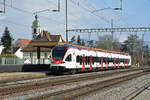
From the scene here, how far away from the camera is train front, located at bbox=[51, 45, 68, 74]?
23844 mm

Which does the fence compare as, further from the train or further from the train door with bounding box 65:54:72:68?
the train door with bounding box 65:54:72:68

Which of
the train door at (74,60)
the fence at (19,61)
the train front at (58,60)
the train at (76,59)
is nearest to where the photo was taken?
the train front at (58,60)

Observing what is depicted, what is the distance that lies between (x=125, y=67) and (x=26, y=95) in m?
39.1

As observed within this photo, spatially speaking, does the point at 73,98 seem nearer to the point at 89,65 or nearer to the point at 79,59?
the point at 79,59

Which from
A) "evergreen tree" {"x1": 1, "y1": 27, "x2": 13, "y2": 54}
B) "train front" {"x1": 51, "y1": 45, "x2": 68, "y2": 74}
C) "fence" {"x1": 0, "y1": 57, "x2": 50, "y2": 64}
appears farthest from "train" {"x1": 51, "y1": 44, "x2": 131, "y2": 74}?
"evergreen tree" {"x1": 1, "y1": 27, "x2": 13, "y2": 54}

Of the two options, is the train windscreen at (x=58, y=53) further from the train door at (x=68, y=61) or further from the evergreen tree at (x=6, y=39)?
the evergreen tree at (x=6, y=39)

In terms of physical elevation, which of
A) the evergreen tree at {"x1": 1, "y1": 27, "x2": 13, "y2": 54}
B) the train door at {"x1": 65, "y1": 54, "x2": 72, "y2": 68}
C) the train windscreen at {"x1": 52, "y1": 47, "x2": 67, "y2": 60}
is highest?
the evergreen tree at {"x1": 1, "y1": 27, "x2": 13, "y2": 54}

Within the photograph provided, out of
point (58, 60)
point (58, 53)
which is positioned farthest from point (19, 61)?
point (58, 60)

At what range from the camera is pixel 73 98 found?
426 inches

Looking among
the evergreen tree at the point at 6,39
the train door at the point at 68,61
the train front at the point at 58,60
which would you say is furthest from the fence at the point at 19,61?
the evergreen tree at the point at 6,39

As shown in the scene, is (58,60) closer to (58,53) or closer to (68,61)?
(58,53)

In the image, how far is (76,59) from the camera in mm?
→ 26078

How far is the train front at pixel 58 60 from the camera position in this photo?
23.8 metres

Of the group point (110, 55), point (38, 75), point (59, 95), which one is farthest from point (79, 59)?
point (59, 95)
